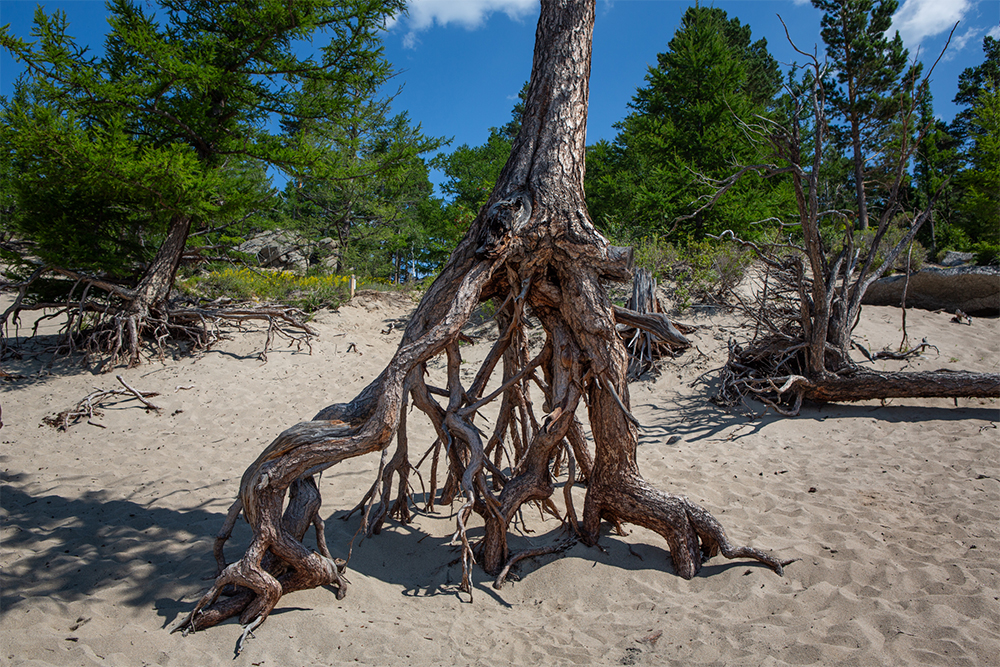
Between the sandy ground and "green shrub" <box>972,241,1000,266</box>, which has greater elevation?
"green shrub" <box>972,241,1000,266</box>

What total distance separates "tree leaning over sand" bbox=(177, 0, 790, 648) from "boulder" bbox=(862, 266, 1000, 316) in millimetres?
9869

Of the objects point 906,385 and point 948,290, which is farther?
point 948,290

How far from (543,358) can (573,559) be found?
4.86ft

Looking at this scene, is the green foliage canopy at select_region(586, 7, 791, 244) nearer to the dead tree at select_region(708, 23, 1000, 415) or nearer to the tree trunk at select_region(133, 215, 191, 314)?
the dead tree at select_region(708, 23, 1000, 415)

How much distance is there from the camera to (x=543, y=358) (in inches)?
160

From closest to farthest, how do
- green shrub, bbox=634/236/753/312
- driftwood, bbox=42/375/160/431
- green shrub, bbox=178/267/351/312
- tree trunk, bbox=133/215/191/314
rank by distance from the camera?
driftwood, bbox=42/375/160/431
tree trunk, bbox=133/215/191/314
green shrub, bbox=634/236/753/312
green shrub, bbox=178/267/351/312

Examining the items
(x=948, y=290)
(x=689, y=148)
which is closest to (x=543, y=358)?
(x=948, y=290)

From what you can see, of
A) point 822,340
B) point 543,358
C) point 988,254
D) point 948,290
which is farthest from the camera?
point 988,254

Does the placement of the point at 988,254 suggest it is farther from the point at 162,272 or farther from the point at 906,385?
the point at 162,272

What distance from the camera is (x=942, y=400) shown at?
22.7 ft

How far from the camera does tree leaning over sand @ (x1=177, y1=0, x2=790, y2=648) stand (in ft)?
11.1

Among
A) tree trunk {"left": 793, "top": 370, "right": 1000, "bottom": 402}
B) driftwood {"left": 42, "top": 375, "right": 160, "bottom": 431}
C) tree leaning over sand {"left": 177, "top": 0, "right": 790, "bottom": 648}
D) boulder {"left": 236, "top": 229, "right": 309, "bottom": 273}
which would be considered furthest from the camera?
boulder {"left": 236, "top": 229, "right": 309, "bottom": 273}

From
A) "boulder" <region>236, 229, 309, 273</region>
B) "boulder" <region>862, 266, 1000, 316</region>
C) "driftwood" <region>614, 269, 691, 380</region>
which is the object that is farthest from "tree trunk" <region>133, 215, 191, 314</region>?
"boulder" <region>862, 266, 1000, 316</region>

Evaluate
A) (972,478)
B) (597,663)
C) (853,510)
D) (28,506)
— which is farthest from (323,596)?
(972,478)
